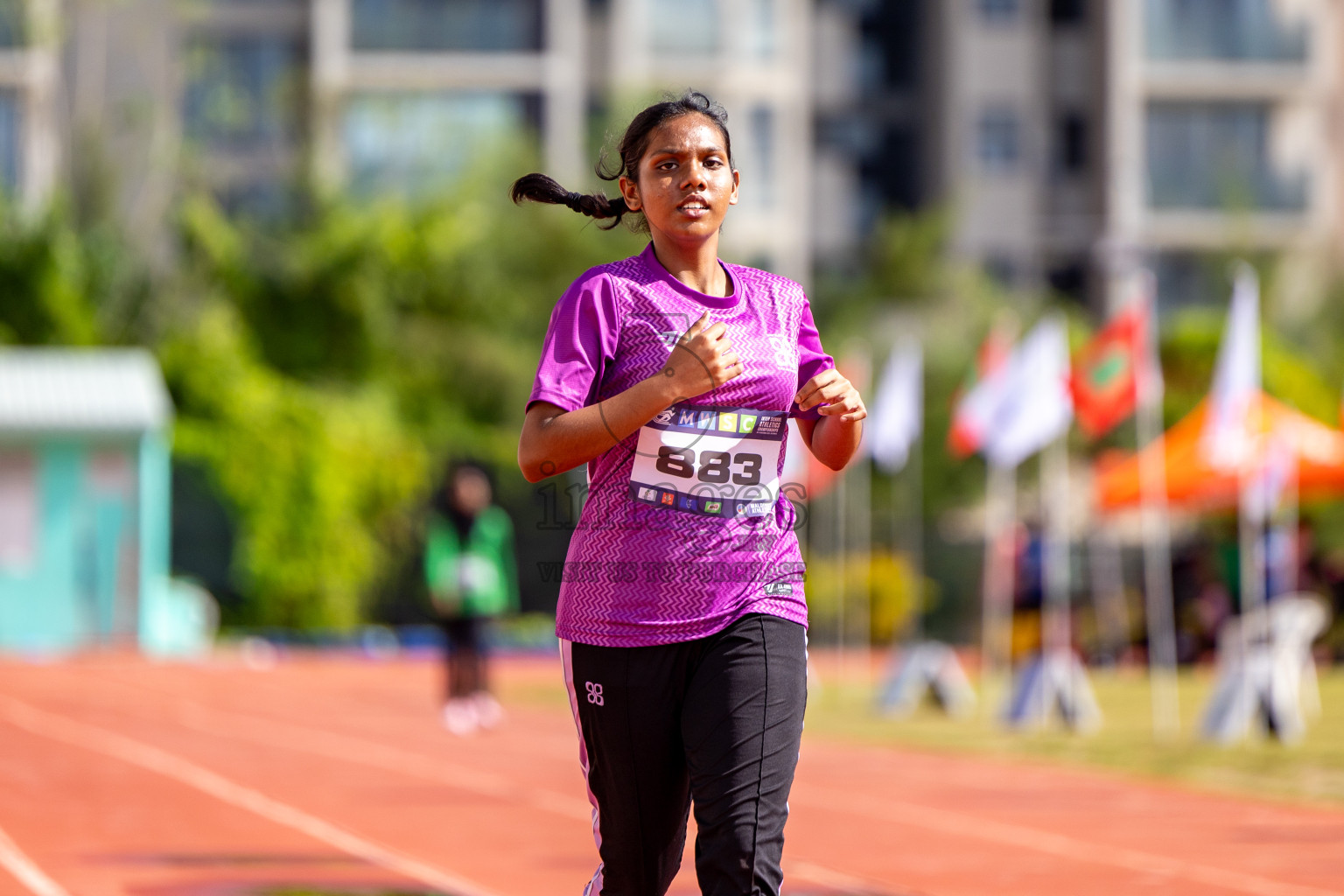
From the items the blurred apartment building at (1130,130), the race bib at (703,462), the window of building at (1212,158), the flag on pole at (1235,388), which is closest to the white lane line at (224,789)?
the race bib at (703,462)

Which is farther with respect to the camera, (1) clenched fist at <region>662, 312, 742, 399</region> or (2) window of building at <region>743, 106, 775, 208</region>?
(2) window of building at <region>743, 106, 775, 208</region>

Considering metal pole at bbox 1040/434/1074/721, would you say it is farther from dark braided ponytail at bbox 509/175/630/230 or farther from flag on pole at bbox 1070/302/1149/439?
dark braided ponytail at bbox 509/175/630/230

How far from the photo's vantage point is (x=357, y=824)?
9.59 meters

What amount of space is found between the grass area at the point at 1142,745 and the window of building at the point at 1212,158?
27734mm

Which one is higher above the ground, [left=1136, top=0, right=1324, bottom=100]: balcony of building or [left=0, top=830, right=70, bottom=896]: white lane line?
[left=1136, top=0, right=1324, bottom=100]: balcony of building

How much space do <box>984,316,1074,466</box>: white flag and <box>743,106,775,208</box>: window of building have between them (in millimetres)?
30556

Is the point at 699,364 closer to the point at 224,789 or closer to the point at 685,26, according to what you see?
the point at 224,789

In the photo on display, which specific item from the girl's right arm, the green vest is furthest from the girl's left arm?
→ the green vest

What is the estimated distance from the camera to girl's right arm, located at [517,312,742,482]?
12.7 feet

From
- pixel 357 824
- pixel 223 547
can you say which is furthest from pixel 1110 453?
pixel 357 824

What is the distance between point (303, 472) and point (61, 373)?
134 inches

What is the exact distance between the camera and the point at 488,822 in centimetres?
968

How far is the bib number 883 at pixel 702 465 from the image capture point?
400 centimetres

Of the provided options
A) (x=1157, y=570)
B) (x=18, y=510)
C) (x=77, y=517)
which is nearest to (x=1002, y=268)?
(x=1157, y=570)
